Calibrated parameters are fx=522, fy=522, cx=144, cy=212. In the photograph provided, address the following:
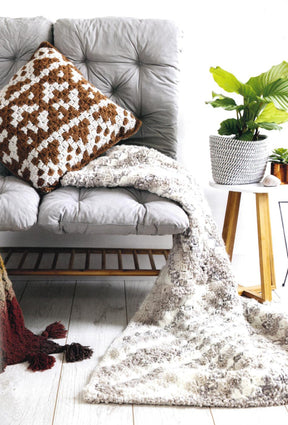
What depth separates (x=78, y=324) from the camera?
5.24ft

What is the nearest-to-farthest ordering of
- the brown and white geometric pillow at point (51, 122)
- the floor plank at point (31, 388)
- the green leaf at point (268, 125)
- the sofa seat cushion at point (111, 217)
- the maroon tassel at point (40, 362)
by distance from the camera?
the floor plank at point (31, 388)
the maroon tassel at point (40, 362)
the sofa seat cushion at point (111, 217)
the brown and white geometric pillow at point (51, 122)
the green leaf at point (268, 125)

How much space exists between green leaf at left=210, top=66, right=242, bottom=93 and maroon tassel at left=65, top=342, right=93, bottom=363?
98 centimetres

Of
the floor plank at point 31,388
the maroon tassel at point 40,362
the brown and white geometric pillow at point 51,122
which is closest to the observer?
the floor plank at point 31,388

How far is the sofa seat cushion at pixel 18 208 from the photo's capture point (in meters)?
1.40

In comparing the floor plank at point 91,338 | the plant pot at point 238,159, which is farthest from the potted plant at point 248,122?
the floor plank at point 91,338

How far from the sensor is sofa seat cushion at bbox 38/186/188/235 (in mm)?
1458

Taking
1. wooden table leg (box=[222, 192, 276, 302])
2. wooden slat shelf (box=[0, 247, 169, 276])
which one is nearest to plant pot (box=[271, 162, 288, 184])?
wooden table leg (box=[222, 192, 276, 302])

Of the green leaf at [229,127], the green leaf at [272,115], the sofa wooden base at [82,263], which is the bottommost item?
the sofa wooden base at [82,263]

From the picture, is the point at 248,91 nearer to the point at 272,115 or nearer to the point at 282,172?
the point at 272,115

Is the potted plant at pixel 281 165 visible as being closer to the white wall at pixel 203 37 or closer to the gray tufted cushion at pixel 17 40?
the white wall at pixel 203 37

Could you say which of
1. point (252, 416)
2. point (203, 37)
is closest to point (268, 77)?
point (203, 37)

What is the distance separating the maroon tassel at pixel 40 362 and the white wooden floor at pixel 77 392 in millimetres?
16

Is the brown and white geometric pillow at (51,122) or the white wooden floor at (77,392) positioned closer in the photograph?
the white wooden floor at (77,392)

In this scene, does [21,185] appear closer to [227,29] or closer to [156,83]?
[156,83]
